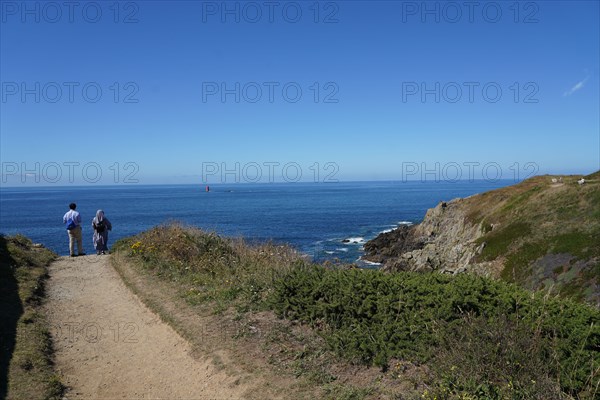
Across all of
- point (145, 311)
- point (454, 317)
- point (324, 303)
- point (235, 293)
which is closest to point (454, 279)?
point (454, 317)

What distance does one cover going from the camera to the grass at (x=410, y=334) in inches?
227

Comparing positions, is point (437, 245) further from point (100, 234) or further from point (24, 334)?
point (24, 334)

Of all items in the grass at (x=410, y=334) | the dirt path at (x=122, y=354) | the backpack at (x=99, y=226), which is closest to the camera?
the grass at (x=410, y=334)

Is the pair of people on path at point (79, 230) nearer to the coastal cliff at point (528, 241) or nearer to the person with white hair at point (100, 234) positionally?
the person with white hair at point (100, 234)

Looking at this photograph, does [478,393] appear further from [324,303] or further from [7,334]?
[7,334]

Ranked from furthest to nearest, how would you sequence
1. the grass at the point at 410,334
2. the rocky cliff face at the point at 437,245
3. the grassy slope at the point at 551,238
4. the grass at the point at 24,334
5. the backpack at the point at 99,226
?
the rocky cliff face at the point at 437,245 < the backpack at the point at 99,226 < the grassy slope at the point at 551,238 < the grass at the point at 24,334 < the grass at the point at 410,334

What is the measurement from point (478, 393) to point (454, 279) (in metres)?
3.11

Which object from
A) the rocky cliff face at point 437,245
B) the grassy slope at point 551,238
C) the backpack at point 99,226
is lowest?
the rocky cliff face at point 437,245

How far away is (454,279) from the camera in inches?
332

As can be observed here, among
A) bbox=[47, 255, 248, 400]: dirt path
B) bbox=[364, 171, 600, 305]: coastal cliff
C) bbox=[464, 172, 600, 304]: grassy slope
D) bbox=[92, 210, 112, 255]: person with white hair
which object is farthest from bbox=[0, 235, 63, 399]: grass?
bbox=[464, 172, 600, 304]: grassy slope

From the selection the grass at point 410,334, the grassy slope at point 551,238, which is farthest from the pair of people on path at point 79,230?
the grassy slope at point 551,238

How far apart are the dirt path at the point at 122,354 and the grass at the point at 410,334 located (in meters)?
0.92

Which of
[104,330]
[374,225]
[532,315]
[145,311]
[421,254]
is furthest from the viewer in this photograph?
[374,225]

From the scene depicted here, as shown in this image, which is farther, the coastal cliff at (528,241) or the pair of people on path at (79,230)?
the coastal cliff at (528,241)
